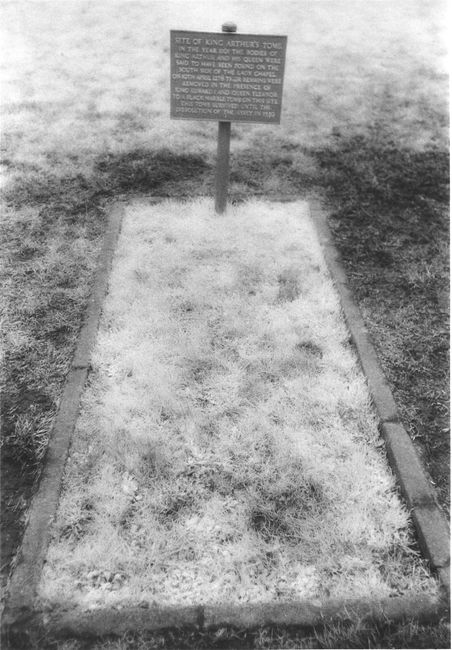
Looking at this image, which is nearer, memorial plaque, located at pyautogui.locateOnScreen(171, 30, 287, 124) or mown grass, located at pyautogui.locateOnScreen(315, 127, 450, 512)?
mown grass, located at pyautogui.locateOnScreen(315, 127, 450, 512)

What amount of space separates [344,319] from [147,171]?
330 cm

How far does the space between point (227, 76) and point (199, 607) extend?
164 inches

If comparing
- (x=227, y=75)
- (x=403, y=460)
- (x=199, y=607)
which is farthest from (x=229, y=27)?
(x=199, y=607)

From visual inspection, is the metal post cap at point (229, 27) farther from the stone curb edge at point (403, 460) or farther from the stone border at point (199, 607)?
the stone border at point (199, 607)

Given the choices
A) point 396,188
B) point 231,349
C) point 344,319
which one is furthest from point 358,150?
point 231,349

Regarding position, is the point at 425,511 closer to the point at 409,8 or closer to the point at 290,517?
the point at 290,517

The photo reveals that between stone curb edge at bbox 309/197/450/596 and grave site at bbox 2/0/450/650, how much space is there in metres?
0.01

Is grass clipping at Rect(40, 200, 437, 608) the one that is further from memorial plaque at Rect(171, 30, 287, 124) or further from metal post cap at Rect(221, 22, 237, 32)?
metal post cap at Rect(221, 22, 237, 32)

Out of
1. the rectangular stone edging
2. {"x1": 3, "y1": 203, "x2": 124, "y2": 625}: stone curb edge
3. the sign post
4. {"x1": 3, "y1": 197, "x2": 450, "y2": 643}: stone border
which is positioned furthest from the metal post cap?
the rectangular stone edging

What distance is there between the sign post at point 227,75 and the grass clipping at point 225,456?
1428 mm

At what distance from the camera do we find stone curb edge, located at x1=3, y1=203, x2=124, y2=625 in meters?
2.47

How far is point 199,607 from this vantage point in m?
2.42

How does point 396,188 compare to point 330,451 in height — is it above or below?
above

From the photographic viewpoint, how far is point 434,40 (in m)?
9.52
